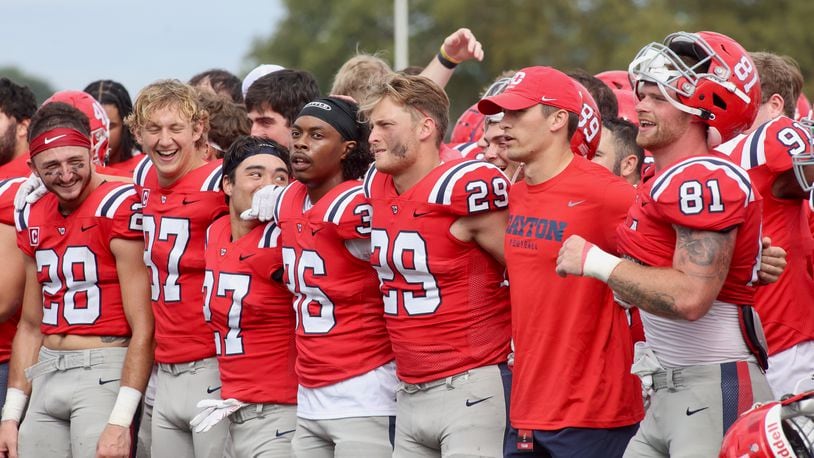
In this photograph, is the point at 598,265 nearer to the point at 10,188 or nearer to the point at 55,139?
the point at 55,139

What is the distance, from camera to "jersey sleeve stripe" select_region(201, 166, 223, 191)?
6016 mm

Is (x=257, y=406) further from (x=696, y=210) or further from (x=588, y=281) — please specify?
(x=696, y=210)

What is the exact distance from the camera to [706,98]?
4410mm

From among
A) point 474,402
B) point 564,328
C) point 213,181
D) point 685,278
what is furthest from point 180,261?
point 685,278

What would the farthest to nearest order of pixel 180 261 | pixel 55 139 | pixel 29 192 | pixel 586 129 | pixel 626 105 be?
pixel 626 105 → pixel 29 192 → pixel 55 139 → pixel 180 261 → pixel 586 129

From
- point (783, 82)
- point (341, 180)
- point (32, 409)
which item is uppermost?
point (783, 82)

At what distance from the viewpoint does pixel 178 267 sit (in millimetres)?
5922

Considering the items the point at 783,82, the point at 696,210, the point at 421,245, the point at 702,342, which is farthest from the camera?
the point at 783,82

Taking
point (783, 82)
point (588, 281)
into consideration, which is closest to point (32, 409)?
point (588, 281)

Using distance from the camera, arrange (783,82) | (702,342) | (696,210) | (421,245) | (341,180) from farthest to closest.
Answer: (783,82) < (341,180) < (421,245) < (702,342) < (696,210)

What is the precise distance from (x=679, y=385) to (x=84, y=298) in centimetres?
316

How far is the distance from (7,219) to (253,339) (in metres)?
1.89

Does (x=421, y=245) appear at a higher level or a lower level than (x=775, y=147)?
lower

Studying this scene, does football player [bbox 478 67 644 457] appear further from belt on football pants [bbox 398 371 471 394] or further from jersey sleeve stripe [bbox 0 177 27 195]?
jersey sleeve stripe [bbox 0 177 27 195]
